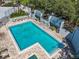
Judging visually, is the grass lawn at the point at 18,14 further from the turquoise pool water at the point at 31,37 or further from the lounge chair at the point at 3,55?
the lounge chair at the point at 3,55

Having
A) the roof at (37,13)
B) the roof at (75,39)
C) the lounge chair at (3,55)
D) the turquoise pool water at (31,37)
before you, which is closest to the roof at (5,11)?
the turquoise pool water at (31,37)

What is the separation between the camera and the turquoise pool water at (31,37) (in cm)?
1905

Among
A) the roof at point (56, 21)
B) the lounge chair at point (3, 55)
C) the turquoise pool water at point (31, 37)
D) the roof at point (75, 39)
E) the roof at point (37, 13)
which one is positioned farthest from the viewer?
the roof at point (37, 13)

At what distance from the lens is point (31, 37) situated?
2083cm

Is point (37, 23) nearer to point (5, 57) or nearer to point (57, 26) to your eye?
point (57, 26)

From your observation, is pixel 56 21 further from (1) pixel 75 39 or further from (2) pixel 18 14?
(2) pixel 18 14

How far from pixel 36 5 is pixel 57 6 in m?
5.09

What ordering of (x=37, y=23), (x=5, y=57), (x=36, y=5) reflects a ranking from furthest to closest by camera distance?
(x=36, y=5) < (x=37, y=23) < (x=5, y=57)

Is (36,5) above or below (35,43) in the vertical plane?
above

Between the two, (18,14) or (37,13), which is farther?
(18,14)

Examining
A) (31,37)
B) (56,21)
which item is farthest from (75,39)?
(31,37)

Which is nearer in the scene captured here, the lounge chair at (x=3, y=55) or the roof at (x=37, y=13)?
the lounge chair at (x=3, y=55)

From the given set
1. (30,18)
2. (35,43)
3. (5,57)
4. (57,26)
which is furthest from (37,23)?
(5,57)

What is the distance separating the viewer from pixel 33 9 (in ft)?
85.8
